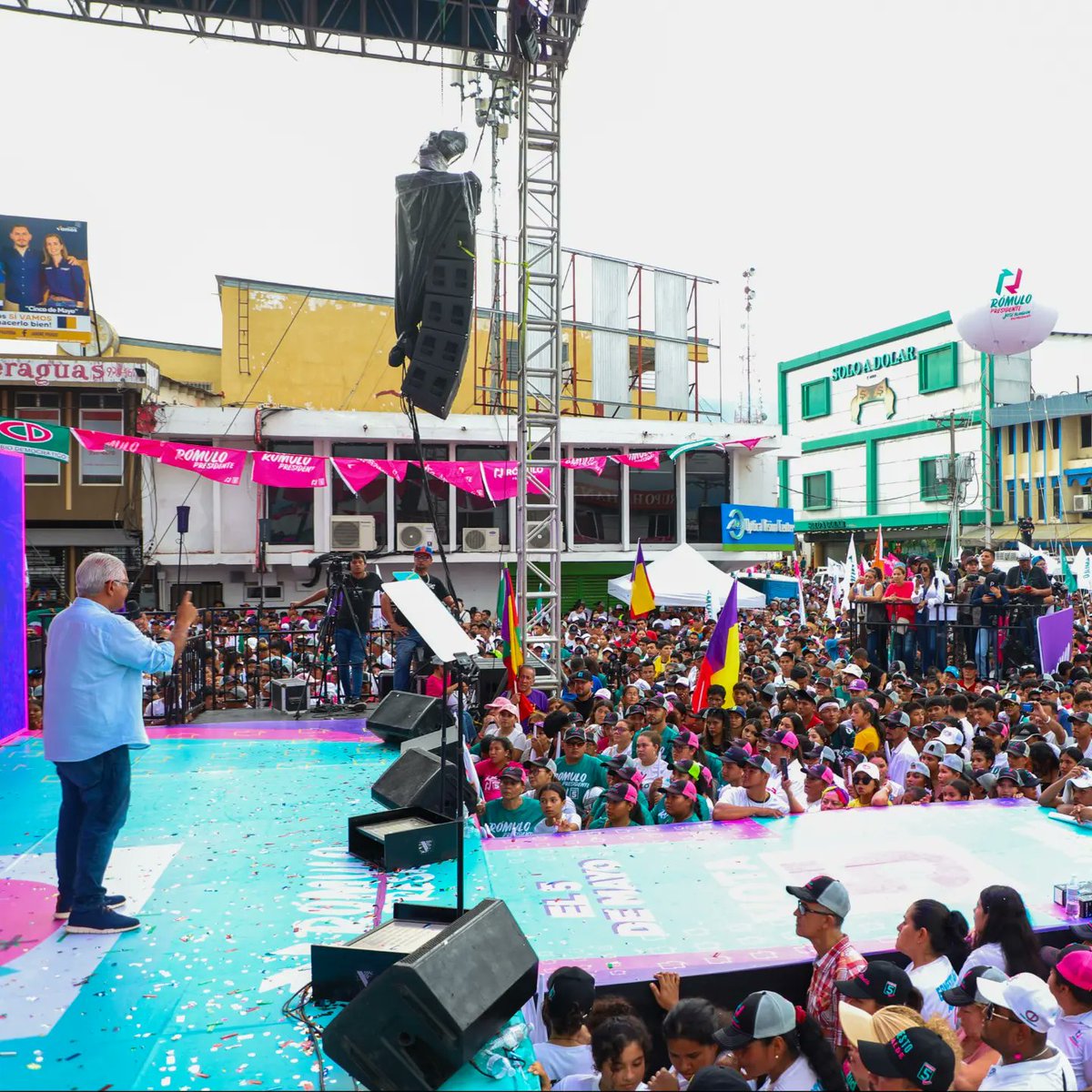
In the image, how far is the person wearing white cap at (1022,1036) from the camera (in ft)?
10.1

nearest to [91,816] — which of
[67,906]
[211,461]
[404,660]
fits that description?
[67,906]

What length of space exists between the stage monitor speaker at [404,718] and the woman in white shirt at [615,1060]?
4.86 m

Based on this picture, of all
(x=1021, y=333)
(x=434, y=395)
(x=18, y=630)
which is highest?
(x=1021, y=333)

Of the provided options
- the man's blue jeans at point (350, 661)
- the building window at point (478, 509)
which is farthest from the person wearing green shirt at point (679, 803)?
the building window at point (478, 509)

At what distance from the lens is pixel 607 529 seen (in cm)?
2672

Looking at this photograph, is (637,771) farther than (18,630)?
No

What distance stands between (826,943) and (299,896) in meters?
2.63

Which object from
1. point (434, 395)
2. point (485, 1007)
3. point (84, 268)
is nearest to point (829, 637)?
point (434, 395)

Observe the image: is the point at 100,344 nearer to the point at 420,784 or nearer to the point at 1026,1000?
the point at 420,784

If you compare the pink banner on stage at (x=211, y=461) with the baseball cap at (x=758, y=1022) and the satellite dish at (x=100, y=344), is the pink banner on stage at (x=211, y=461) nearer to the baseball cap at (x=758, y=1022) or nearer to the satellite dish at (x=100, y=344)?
the satellite dish at (x=100, y=344)

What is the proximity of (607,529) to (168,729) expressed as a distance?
1846cm

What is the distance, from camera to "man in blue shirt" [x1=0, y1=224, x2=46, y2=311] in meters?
23.8

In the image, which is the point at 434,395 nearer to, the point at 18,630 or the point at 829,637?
the point at 18,630

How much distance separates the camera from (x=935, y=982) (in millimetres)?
3898
